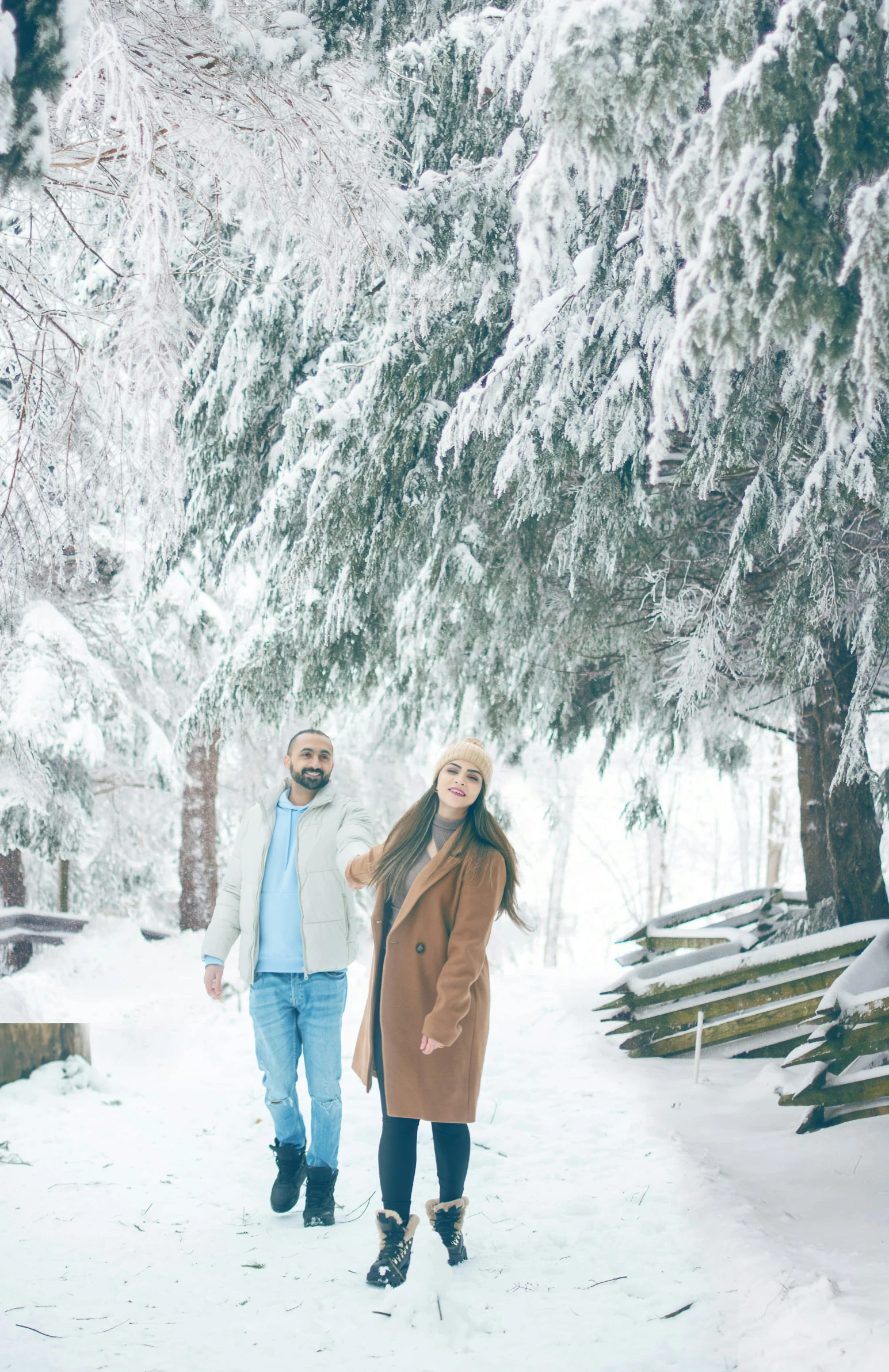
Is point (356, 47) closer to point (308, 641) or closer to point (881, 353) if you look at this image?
point (881, 353)

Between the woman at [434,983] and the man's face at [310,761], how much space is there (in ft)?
1.98

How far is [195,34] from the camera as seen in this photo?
3176 millimetres

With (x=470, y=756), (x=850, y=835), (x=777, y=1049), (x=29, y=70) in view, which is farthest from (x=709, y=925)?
(x=29, y=70)

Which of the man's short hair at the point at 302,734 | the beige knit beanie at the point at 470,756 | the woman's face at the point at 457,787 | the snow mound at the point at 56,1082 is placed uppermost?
the man's short hair at the point at 302,734

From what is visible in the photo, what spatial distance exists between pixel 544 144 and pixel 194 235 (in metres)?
3.26

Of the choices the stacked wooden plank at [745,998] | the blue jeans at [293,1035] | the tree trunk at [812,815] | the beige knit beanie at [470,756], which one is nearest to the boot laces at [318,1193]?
the blue jeans at [293,1035]

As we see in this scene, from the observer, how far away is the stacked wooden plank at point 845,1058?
175 inches

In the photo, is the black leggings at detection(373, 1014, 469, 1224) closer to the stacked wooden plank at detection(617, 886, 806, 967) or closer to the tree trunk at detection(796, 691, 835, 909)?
the tree trunk at detection(796, 691, 835, 909)

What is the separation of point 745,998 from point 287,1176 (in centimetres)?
340

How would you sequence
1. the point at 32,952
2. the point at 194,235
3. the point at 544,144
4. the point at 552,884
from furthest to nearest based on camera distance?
1. the point at 552,884
2. the point at 32,952
3. the point at 194,235
4. the point at 544,144

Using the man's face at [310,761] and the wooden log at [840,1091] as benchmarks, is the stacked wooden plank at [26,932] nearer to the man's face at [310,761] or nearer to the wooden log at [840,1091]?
the man's face at [310,761]

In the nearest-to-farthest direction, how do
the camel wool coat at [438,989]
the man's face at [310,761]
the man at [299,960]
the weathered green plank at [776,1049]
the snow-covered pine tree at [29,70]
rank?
the snow-covered pine tree at [29,70] → the camel wool coat at [438,989] → the man at [299,960] → the man's face at [310,761] → the weathered green plank at [776,1049]

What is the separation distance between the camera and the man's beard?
4082mm

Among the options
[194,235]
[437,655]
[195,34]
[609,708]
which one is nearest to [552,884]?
[609,708]
